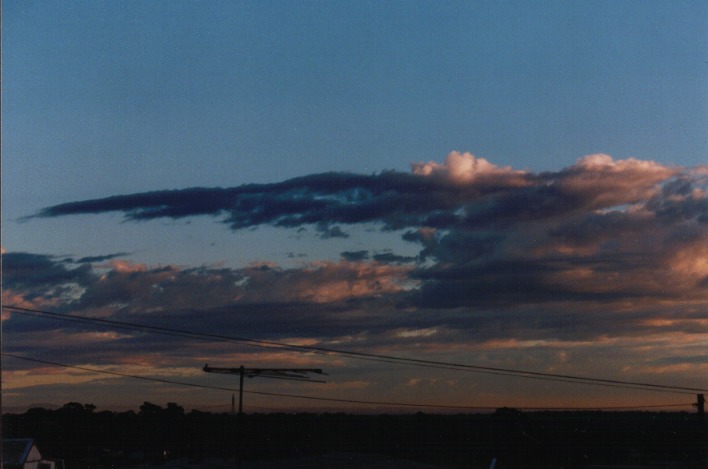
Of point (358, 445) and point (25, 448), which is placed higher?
point (25, 448)

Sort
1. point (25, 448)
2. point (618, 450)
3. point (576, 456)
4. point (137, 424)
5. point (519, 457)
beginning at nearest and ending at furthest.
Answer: point (25, 448) → point (519, 457) → point (576, 456) → point (618, 450) → point (137, 424)

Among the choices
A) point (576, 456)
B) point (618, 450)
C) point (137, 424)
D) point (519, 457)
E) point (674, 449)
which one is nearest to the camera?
point (519, 457)

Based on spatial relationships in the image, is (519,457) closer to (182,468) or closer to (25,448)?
(182,468)

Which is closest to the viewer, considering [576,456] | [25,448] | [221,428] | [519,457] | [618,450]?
[25,448]

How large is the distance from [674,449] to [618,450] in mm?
10965

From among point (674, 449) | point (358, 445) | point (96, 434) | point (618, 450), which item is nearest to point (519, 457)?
point (618, 450)

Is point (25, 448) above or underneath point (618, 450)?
above

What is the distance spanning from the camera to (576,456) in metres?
74.1

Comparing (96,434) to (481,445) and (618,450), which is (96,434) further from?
(618,450)

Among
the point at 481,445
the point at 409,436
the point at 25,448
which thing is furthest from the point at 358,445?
the point at 25,448

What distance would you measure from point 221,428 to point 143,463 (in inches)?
1570

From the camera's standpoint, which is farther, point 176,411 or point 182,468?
point 176,411

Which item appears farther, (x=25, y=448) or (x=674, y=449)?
(x=674, y=449)

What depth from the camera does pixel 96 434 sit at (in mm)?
96188
